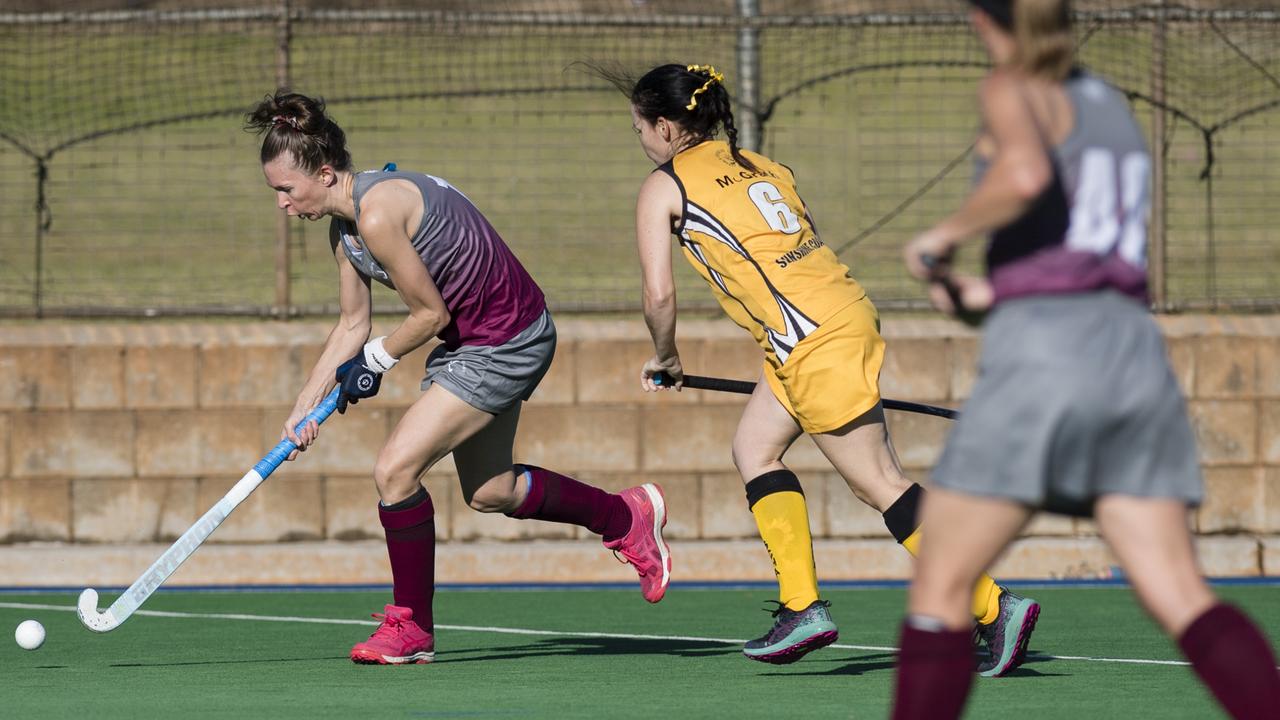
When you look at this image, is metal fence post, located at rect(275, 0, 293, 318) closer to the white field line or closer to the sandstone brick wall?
the sandstone brick wall

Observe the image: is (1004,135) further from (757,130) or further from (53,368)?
(53,368)

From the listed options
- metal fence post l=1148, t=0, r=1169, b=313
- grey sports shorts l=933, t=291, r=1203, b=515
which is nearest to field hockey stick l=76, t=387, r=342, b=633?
grey sports shorts l=933, t=291, r=1203, b=515

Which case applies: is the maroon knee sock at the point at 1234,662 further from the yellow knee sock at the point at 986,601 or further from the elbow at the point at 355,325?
the elbow at the point at 355,325

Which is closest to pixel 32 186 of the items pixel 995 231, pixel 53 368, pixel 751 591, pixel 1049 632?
pixel 53 368

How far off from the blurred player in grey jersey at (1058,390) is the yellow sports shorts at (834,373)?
2.11 m

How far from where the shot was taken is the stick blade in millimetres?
6143

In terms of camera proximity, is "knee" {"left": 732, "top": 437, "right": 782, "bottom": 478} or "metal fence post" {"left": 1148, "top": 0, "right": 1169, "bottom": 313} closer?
"knee" {"left": 732, "top": 437, "right": 782, "bottom": 478}

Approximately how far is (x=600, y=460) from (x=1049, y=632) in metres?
2.94

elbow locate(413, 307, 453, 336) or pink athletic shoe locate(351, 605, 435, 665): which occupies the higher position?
elbow locate(413, 307, 453, 336)

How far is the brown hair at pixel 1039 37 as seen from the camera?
135 inches

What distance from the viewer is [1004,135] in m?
3.38

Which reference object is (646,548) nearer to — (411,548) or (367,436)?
(411,548)

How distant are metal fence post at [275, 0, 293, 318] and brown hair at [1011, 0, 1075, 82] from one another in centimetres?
675

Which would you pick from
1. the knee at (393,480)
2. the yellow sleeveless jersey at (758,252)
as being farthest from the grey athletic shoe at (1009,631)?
the knee at (393,480)
